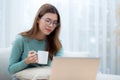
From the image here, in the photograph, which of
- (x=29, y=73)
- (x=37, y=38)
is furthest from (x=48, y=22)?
(x=29, y=73)

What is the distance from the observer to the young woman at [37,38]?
5.74 ft

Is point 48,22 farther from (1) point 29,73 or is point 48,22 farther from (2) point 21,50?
(1) point 29,73

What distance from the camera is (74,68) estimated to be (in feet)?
4.17

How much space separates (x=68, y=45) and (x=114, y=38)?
50 centimetres

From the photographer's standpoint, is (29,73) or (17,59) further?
(17,59)

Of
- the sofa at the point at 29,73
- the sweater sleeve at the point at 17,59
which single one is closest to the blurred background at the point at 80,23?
the sofa at the point at 29,73

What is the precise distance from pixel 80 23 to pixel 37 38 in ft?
2.62

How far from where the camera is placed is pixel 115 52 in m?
2.61

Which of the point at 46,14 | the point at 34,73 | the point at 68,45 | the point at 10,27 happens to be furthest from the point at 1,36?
the point at 34,73

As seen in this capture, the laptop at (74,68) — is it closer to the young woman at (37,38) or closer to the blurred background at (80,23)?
the young woman at (37,38)

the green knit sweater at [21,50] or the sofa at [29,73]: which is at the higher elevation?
the green knit sweater at [21,50]

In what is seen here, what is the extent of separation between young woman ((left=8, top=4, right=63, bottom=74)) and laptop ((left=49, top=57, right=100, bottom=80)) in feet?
1.44

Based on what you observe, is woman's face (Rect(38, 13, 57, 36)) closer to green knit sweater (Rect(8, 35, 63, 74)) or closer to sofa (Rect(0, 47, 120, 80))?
green knit sweater (Rect(8, 35, 63, 74))

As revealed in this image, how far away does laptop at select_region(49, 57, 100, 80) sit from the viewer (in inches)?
49.1
